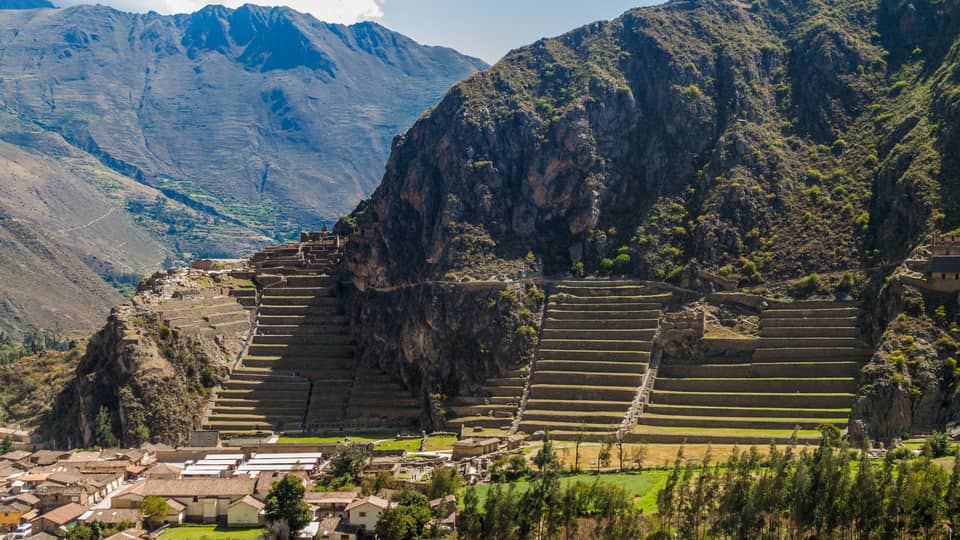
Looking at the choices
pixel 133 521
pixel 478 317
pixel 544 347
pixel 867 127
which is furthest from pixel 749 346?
pixel 133 521

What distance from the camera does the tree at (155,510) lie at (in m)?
83.1

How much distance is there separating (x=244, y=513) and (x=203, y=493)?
5.16m

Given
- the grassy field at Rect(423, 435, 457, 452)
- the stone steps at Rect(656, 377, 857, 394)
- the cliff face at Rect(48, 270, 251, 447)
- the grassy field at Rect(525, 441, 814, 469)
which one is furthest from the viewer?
the cliff face at Rect(48, 270, 251, 447)

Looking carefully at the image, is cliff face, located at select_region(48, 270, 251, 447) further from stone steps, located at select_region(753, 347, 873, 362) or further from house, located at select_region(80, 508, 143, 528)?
stone steps, located at select_region(753, 347, 873, 362)

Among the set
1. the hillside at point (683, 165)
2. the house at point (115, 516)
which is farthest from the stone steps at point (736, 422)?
the house at point (115, 516)

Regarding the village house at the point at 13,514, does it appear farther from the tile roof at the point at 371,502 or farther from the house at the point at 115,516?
the tile roof at the point at 371,502

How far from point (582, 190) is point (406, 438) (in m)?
39.6

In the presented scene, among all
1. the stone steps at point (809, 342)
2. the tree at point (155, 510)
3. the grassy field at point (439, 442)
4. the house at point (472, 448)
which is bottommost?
the tree at point (155, 510)

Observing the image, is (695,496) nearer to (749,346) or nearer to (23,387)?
(749,346)

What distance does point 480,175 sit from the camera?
5344 inches

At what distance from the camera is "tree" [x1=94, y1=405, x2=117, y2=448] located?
112312mm

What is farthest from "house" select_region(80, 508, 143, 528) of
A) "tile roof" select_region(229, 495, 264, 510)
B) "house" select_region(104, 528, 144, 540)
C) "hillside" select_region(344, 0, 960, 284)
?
"hillside" select_region(344, 0, 960, 284)

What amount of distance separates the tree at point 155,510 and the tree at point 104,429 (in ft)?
99.5

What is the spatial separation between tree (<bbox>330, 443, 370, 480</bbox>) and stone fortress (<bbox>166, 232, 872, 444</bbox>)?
53.3ft
